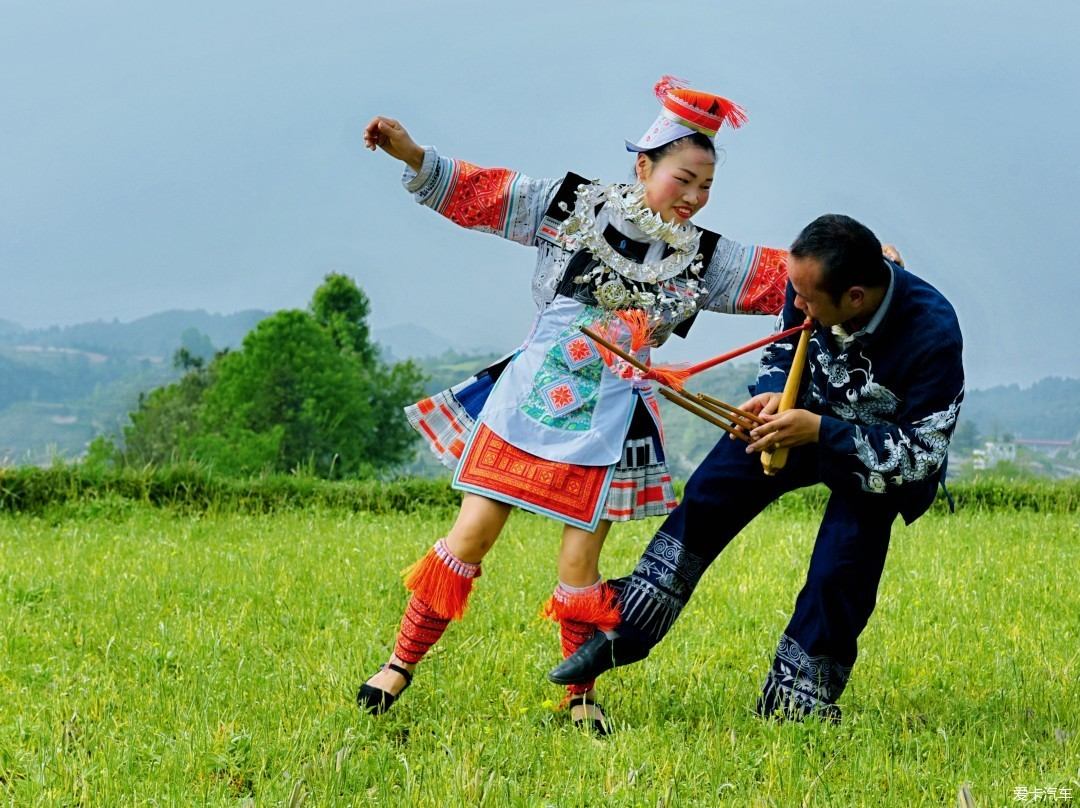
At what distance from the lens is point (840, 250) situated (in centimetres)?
405

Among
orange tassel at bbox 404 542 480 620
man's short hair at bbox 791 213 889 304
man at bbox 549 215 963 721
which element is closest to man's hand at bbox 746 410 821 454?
man at bbox 549 215 963 721

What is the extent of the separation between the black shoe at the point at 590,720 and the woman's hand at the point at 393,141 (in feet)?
6.45

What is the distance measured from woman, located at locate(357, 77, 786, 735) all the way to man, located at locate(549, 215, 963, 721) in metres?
0.15

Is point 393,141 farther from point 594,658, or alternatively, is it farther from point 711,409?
point 594,658

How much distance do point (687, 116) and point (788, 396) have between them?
1019mm

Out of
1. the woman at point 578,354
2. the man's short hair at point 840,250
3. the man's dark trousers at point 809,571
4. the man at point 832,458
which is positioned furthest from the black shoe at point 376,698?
the man's short hair at point 840,250

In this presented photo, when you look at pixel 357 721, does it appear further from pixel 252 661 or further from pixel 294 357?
pixel 294 357

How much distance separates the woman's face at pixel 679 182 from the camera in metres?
4.48

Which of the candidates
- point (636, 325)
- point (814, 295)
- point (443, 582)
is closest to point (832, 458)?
point (814, 295)

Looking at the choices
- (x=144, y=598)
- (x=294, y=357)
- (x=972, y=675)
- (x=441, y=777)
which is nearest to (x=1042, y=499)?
(x=972, y=675)

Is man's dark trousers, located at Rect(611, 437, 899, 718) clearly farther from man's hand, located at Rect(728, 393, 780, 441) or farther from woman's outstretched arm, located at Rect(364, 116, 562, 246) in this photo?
woman's outstretched arm, located at Rect(364, 116, 562, 246)

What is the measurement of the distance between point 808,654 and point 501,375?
145cm

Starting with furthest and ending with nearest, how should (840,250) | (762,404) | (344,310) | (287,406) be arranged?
(344,310)
(287,406)
(762,404)
(840,250)

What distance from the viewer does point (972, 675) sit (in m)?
5.48
